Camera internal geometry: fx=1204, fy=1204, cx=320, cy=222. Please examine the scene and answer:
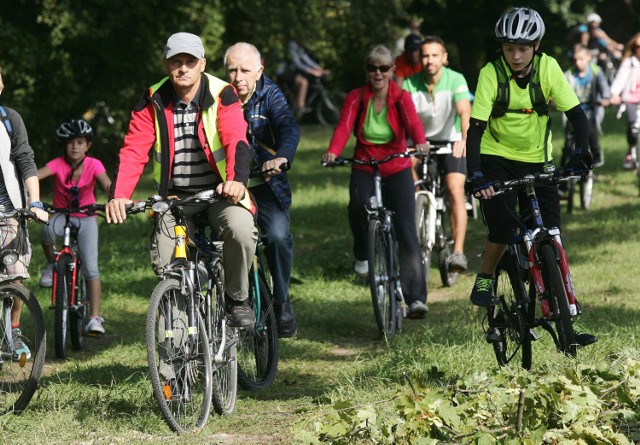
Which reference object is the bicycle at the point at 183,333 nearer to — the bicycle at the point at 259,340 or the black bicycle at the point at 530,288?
the bicycle at the point at 259,340

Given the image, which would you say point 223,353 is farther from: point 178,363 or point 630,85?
point 630,85

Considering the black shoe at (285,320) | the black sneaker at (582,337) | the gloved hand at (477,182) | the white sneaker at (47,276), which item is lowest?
the black shoe at (285,320)

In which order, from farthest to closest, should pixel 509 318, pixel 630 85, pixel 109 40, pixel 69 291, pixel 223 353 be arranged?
pixel 109 40, pixel 630 85, pixel 69 291, pixel 509 318, pixel 223 353

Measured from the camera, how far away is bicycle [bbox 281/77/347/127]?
33.0 metres

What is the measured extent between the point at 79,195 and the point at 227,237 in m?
3.25

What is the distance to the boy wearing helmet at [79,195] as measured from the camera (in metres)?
9.41

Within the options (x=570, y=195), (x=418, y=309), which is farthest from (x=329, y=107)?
(x=418, y=309)

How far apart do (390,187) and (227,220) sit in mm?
3261

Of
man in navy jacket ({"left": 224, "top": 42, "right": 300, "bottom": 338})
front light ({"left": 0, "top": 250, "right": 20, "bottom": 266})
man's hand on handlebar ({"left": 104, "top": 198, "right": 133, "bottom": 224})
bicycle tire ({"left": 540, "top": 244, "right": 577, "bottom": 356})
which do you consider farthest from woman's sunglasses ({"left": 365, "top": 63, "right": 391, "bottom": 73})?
man's hand on handlebar ({"left": 104, "top": 198, "right": 133, "bottom": 224})

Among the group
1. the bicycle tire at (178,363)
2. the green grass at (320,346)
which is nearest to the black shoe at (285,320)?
the green grass at (320,346)

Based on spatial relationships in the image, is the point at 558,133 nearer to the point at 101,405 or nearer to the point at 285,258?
the point at 285,258

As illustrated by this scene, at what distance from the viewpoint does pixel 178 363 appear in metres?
6.26

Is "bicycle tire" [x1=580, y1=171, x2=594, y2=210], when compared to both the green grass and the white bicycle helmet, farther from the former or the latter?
the white bicycle helmet

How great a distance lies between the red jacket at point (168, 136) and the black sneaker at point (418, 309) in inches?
128
